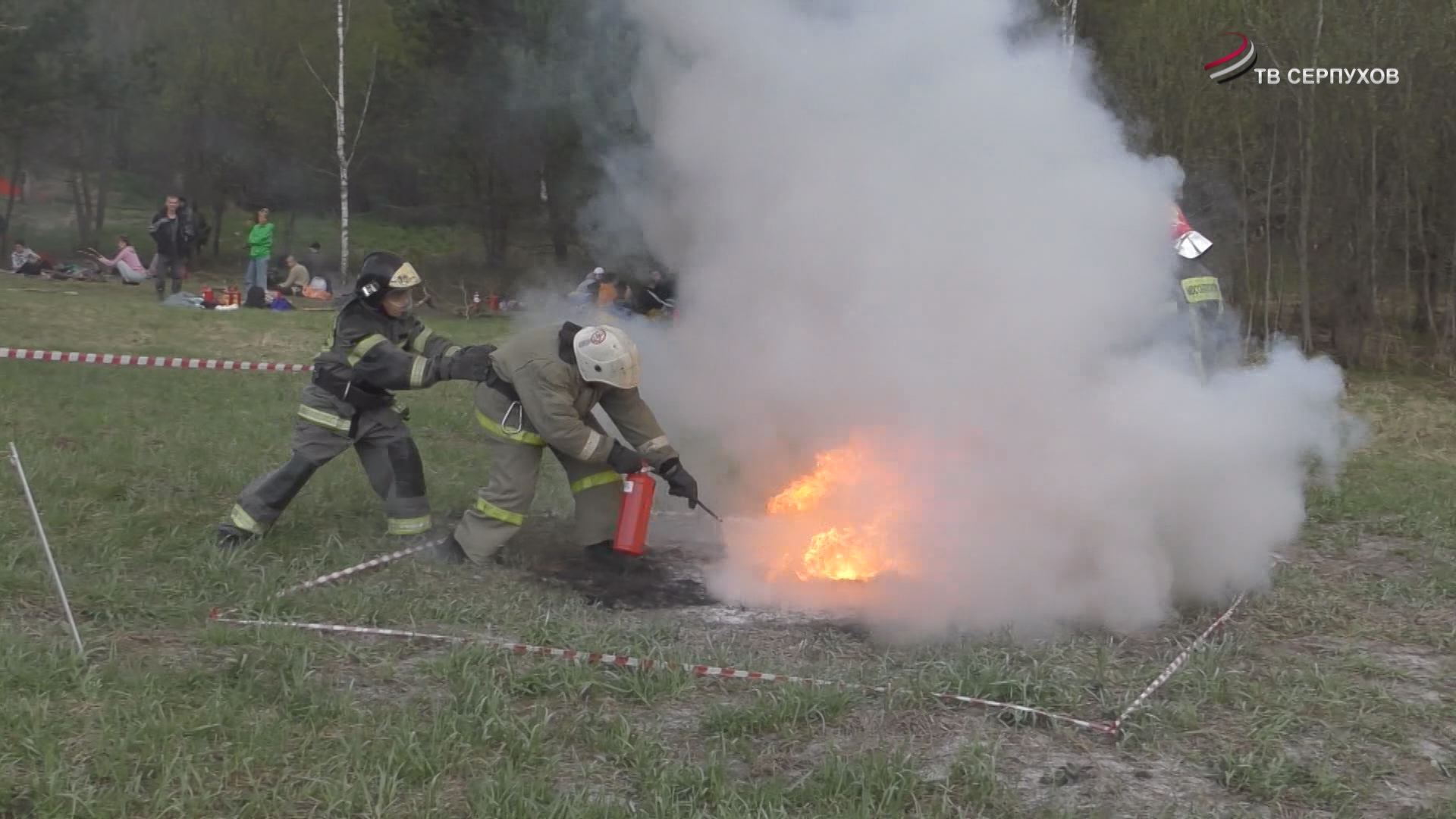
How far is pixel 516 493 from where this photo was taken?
558 centimetres

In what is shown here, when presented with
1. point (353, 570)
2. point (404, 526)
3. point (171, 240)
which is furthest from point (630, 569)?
point (171, 240)

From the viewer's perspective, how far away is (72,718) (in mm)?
3594

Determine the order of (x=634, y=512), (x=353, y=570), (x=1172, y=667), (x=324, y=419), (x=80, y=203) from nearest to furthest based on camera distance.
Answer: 1. (x=1172, y=667)
2. (x=353, y=570)
3. (x=634, y=512)
4. (x=324, y=419)
5. (x=80, y=203)

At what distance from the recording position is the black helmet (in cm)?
569

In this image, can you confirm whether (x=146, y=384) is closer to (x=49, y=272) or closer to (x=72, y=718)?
(x=72, y=718)

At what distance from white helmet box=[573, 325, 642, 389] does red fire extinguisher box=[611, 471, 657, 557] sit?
0.45m

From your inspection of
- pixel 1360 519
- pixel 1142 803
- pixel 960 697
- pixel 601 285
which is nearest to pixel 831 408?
pixel 960 697

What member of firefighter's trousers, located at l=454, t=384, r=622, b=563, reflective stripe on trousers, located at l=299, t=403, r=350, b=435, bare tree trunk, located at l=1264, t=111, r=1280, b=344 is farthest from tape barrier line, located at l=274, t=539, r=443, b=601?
bare tree trunk, located at l=1264, t=111, r=1280, b=344

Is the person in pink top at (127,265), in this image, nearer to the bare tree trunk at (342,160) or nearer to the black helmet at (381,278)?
the bare tree trunk at (342,160)

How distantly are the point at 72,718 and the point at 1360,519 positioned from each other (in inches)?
263

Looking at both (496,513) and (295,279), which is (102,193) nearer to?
(295,279)

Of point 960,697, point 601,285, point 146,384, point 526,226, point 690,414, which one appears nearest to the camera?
point 960,697

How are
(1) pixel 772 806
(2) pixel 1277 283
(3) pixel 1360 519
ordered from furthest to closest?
(2) pixel 1277 283, (3) pixel 1360 519, (1) pixel 772 806

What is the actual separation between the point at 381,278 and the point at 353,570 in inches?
54.9
